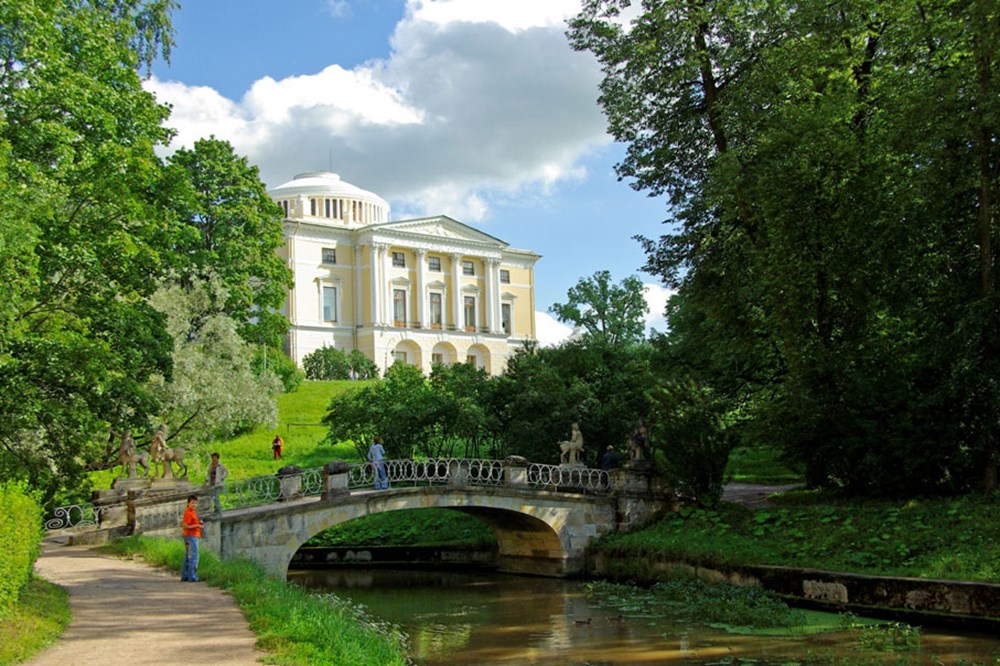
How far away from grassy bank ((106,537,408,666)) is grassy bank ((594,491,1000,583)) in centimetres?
832

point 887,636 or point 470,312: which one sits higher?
point 470,312

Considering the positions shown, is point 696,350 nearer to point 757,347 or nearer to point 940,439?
point 757,347

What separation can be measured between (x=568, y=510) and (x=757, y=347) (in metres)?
6.33

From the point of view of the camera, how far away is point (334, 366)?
211 ft

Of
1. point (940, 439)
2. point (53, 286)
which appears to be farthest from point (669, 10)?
point (53, 286)

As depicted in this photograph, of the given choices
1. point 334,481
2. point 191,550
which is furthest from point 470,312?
point 191,550

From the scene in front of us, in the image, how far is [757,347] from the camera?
25.1m

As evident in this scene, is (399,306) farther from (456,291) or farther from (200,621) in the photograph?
(200,621)

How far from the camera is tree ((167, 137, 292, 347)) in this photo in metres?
36.2

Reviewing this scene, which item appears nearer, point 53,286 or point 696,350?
point 53,286

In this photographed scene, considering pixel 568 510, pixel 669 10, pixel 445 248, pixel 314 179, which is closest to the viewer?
pixel 669 10

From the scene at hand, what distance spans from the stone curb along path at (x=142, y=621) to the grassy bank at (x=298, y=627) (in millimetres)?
209

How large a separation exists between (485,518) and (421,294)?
51.9m

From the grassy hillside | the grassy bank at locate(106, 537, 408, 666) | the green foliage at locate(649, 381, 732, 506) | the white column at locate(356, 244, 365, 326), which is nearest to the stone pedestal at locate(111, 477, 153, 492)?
the grassy bank at locate(106, 537, 408, 666)
